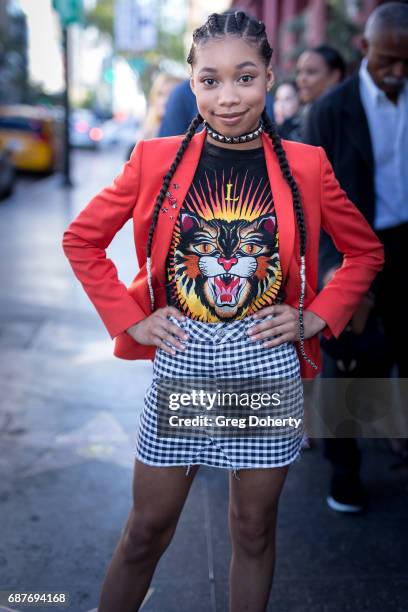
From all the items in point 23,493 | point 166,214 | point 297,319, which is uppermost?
point 166,214

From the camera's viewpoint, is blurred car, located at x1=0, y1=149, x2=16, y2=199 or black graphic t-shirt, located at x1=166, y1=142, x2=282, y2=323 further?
blurred car, located at x1=0, y1=149, x2=16, y2=199

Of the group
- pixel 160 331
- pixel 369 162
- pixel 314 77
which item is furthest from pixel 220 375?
pixel 314 77

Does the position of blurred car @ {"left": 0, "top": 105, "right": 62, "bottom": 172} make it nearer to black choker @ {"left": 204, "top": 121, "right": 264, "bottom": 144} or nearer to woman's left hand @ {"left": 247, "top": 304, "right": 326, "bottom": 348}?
black choker @ {"left": 204, "top": 121, "right": 264, "bottom": 144}

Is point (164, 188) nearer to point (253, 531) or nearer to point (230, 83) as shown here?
point (230, 83)

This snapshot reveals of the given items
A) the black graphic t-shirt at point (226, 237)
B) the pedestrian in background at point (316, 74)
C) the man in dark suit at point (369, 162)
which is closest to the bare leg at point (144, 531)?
the black graphic t-shirt at point (226, 237)

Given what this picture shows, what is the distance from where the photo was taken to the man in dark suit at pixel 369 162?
3418 millimetres

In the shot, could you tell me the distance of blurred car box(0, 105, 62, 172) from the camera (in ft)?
64.2

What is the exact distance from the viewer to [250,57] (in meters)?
2.13

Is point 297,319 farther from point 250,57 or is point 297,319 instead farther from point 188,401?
point 250,57

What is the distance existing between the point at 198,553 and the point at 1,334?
11.7 feet

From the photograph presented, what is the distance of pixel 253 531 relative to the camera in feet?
7.56

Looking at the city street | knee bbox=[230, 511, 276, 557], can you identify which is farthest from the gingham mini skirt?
the city street

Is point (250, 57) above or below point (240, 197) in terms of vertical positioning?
above

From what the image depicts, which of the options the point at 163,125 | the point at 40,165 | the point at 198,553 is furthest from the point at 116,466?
the point at 40,165
